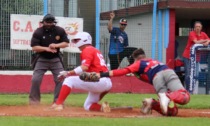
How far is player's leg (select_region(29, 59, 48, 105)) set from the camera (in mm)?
12023

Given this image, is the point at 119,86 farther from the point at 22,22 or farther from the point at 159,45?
the point at 22,22

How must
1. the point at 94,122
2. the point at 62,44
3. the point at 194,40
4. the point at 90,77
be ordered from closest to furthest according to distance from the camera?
the point at 94,122, the point at 90,77, the point at 62,44, the point at 194,40

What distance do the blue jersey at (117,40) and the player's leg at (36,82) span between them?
547cm

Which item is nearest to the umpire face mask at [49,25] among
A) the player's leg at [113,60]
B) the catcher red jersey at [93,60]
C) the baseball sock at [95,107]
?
the catcher red jersey at [93,60]

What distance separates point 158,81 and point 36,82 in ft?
10.2

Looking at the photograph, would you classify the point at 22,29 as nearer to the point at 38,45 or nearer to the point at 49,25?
the point at 38,45

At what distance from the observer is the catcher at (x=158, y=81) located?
9828 mm

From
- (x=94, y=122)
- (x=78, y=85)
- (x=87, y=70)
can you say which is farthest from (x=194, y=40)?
(x=94, y=122)

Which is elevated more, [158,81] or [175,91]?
[158,81]

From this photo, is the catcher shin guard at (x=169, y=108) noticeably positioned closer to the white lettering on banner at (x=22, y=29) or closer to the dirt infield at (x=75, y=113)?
the dirt infield at (x=75, y=113)

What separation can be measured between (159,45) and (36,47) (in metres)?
7.02

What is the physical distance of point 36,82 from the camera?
39.5 ft

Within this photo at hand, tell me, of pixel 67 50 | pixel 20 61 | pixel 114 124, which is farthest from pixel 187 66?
pixel 114 124

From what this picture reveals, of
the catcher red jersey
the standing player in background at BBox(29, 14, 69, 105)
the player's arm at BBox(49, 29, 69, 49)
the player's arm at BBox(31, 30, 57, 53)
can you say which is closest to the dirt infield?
the standing player in background at BBox(29, 14, 69, 105)
